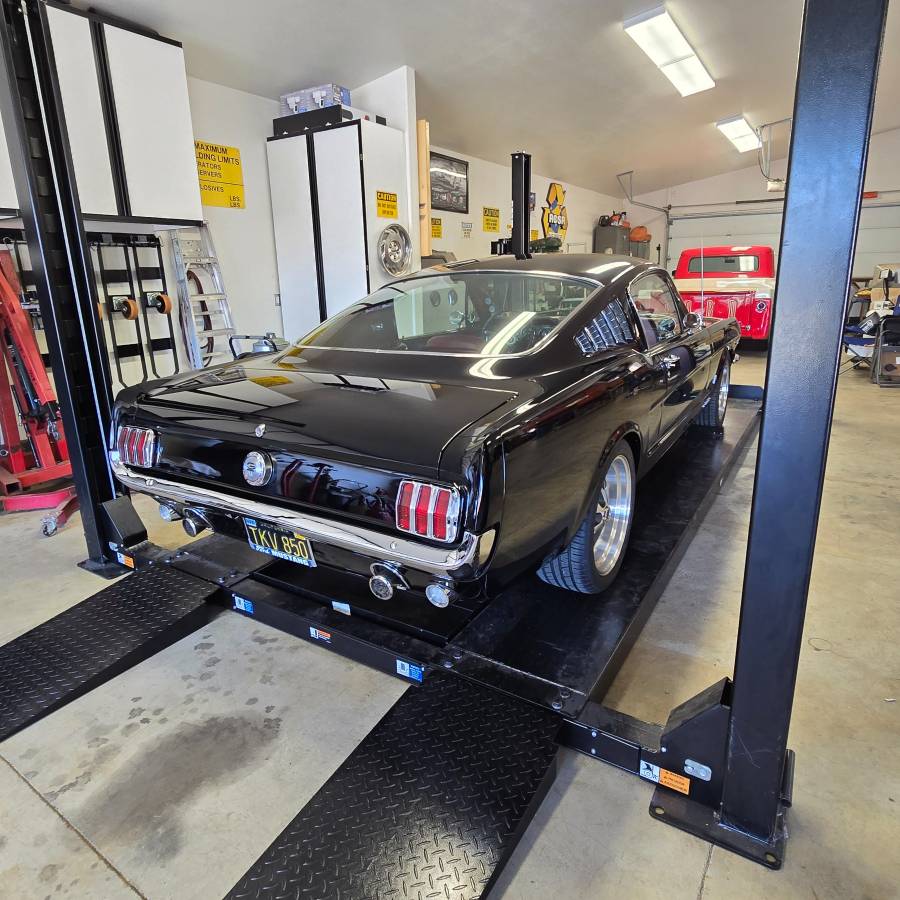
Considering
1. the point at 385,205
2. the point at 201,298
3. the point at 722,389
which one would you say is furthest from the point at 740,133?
the point at 201,298

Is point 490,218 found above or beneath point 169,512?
above

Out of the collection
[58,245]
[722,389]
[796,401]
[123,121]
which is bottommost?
[722,389]

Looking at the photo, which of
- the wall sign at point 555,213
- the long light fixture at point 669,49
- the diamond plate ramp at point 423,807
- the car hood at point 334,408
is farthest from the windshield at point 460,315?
the wall sign at point 555,213

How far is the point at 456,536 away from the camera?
1521 mm

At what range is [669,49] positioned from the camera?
268 inches

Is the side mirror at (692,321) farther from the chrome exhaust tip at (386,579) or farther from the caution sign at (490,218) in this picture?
the caution sign at (490,218)

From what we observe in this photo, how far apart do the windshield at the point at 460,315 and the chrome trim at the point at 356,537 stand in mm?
852

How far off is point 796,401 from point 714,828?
1.08 m

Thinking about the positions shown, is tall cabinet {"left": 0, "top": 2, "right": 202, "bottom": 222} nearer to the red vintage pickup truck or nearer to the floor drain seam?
the floor drain seam

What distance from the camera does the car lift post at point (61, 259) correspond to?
2.47 m

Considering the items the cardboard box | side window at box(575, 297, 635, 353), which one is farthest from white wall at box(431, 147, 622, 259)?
side window at box(575, 297, 635, 353)

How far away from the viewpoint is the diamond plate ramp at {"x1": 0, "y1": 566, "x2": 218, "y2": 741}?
6.76 ft

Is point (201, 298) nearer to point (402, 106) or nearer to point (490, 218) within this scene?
point (402, 106)

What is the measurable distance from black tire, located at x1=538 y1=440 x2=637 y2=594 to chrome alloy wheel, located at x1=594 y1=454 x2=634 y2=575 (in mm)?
42
